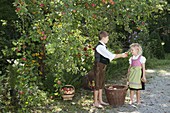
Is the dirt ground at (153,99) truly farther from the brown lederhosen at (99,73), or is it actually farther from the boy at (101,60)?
the brown lederhosen at (99,73)

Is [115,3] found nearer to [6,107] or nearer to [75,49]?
[75,49]

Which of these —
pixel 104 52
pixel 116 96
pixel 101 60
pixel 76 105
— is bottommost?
pixel 76 105

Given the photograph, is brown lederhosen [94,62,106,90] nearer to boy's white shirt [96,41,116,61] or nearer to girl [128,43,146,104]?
boy's white shirt [96,41,116,61]

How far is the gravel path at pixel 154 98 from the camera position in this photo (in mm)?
5277

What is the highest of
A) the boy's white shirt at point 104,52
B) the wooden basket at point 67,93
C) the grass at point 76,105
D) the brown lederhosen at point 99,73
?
the boy's white shirt at point 104,52

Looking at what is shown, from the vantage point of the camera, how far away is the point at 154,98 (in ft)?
19.8

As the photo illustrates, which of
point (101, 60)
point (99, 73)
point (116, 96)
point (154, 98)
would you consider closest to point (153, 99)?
point (154, 98)

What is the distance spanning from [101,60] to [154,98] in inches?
65.2

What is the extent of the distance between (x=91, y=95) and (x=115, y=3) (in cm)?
203

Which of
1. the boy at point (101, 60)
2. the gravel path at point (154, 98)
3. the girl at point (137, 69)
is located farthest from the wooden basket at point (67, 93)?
the girl at point (137, 69)

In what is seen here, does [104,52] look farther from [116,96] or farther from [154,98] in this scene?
[154,98]

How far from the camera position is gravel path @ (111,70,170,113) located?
5277 mm

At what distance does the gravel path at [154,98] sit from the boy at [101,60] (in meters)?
0.40

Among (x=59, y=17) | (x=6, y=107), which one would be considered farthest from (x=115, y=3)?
(x=6, y=107)
